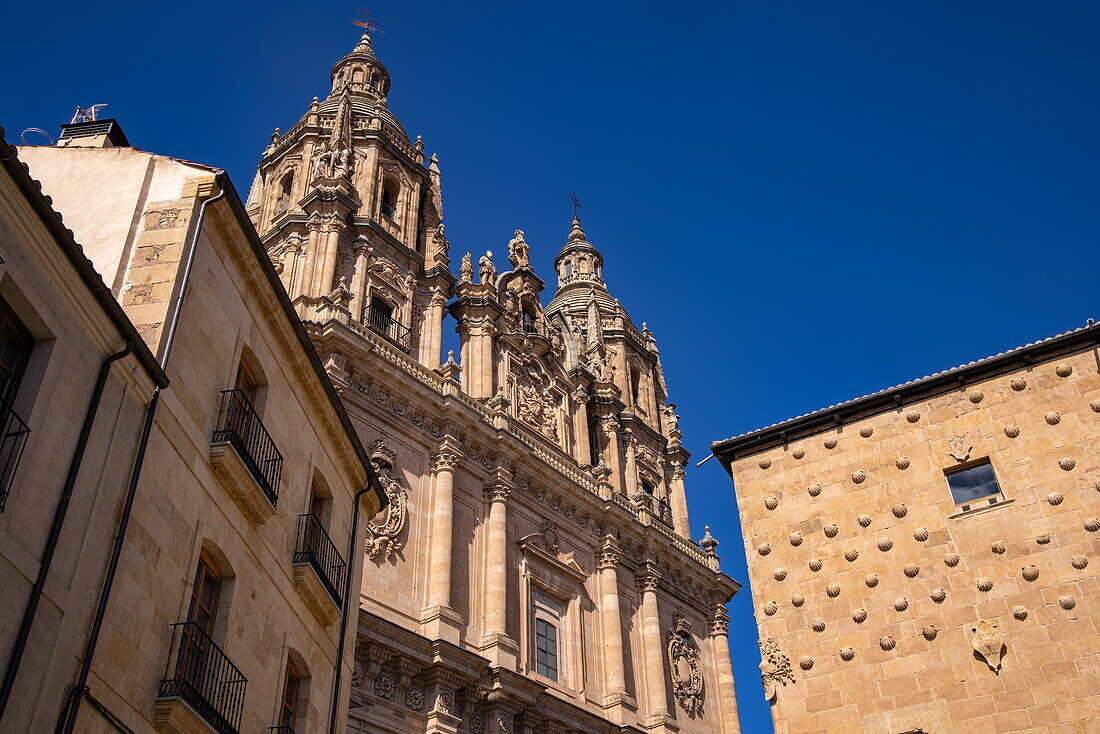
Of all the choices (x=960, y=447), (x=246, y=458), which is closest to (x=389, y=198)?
(x=246, y=458)

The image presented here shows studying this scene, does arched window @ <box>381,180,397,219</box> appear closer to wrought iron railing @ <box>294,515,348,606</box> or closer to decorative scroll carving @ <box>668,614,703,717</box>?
decorative scroll carving @ <box>668,614,703,717</box>

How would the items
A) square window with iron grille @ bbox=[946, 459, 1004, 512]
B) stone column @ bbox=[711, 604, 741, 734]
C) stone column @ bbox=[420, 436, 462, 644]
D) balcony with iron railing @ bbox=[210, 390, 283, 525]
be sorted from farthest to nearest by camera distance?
1. stone column @ bbox=[711, 604, 741, 734]
2. stone column @ bbox=[420, 436, 462, 644]
3. square window with iron grille @ bbox=[946, 459, 1004, 512]
4. balcony with iron railing @ bbox=[210, 390, 283, 525]

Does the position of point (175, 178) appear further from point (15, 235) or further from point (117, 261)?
point (15, 235)

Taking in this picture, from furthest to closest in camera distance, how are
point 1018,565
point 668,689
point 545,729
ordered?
point 668,689 < point 545,729 < point 1018,565

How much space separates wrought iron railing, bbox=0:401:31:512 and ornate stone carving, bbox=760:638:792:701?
374 inches

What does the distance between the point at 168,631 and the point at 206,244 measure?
4413 millimetres

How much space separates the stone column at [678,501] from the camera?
35.2 metres

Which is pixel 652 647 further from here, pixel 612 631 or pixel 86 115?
pixel 86 115

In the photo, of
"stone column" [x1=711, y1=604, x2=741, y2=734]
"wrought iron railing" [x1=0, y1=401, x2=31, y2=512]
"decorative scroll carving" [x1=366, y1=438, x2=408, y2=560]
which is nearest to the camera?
"wrought iron railing" [x1=0, y1=401, x2=31, y2=512]

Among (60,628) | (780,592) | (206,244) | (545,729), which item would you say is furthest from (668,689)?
(60,628)

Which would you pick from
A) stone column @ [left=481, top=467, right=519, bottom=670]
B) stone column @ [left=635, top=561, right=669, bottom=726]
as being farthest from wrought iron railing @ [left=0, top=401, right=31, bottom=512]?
stone column @ [left=635, top=561, right=669, bottom=726]

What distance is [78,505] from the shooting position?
8664 millimetres

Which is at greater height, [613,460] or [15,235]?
[613,460]

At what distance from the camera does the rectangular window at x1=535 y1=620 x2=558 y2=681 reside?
25.6 metres
